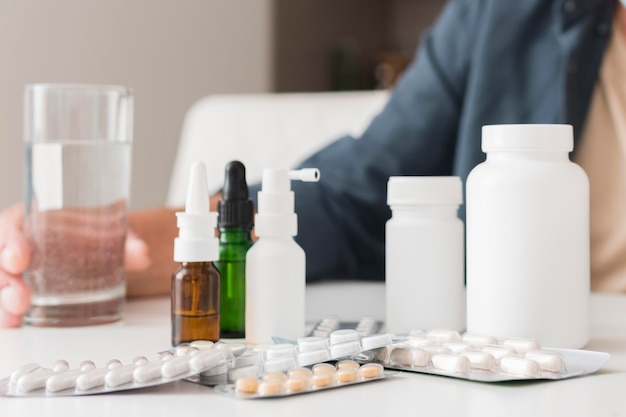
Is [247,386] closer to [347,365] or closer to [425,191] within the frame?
[347,365]

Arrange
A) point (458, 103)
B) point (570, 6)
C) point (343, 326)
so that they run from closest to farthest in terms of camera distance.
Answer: point (343, 326) < point (570, 6) < point (458, 103)

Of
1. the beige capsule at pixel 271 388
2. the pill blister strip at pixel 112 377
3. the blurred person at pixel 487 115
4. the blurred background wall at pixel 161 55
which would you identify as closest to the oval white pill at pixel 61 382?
the pill blister strip at pixel 112 377

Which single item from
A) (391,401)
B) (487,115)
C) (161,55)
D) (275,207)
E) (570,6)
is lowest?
(391,401)

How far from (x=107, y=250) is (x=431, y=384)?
35 cm

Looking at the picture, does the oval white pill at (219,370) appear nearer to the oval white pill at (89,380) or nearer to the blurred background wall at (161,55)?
the oval white pill at (89,380)

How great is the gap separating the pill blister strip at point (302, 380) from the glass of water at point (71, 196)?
29 centimetres

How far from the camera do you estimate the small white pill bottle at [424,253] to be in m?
0.61

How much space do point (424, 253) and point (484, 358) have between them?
138 millimetres

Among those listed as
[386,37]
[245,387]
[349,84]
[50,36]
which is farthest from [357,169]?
[386,37]

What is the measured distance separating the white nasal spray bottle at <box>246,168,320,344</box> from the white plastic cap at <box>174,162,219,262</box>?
0.03 meters

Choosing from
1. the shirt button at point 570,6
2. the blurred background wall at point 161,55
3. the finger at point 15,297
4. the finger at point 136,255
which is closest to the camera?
the finger at point 15,297

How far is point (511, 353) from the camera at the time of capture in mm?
497

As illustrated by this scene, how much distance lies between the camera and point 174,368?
453mm

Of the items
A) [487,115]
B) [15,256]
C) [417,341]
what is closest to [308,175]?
[417,341]
